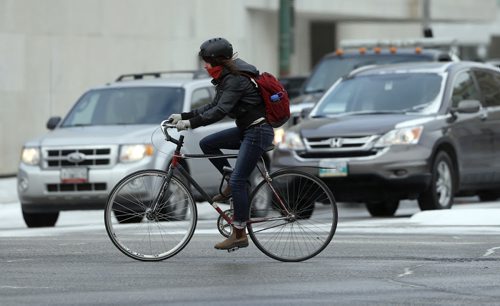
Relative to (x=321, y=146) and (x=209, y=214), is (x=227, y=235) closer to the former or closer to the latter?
(x=321, y=146)

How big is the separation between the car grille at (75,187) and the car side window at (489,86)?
4.60m

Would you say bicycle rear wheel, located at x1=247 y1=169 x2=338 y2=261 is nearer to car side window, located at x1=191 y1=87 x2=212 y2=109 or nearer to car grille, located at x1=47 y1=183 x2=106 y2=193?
car grille, located at x1=47 y1=183 x2=106 y2=193

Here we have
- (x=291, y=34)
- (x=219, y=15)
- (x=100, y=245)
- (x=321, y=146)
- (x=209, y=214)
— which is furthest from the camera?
(x=219, y=15)

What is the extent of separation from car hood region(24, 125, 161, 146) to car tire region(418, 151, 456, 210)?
3101mm

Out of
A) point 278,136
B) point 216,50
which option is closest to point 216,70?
point 216,50

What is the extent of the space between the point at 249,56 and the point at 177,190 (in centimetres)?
2425

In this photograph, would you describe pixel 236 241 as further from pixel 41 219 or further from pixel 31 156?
pixel 41 219

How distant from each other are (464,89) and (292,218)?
6694 millimetres

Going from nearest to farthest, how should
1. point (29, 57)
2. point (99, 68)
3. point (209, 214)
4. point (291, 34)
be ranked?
point (209, 214)
point (29, 57)
point (99, 68)
point (291, 34)

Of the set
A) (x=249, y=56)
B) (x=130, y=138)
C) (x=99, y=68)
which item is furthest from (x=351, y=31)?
(x=130, y=138)

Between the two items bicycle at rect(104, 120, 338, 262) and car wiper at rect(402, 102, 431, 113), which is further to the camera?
car wiper at rect(402, 102, 431, 113)

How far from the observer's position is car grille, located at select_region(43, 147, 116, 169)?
669 inches

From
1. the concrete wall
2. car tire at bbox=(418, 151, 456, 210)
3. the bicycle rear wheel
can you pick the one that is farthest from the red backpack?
the concrete wall

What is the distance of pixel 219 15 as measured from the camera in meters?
33.7
